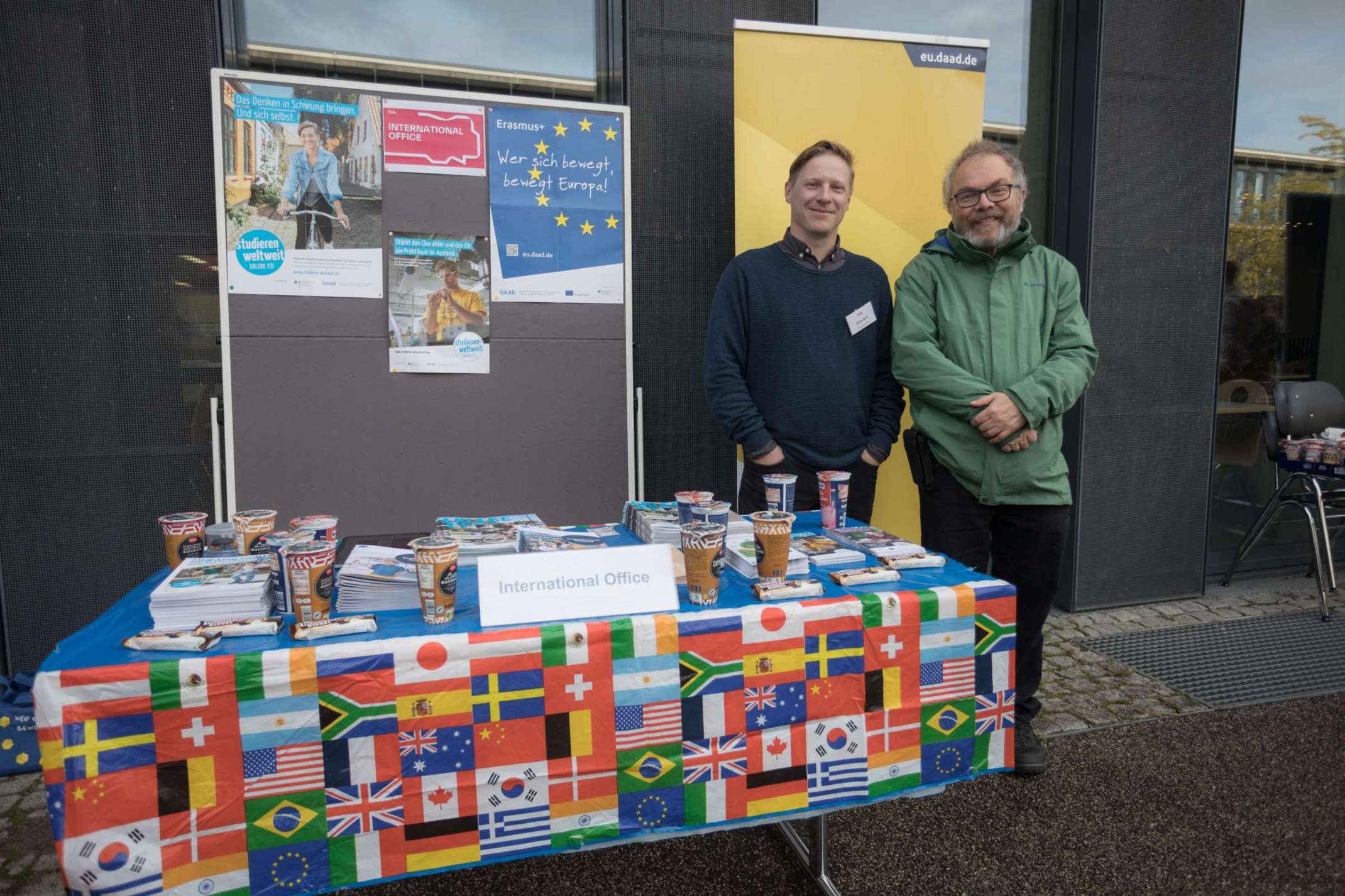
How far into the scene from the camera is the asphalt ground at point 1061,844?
1941 millimetres

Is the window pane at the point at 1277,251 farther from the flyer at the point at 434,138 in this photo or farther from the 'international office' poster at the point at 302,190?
the 'international office' poster at the point at 302,190

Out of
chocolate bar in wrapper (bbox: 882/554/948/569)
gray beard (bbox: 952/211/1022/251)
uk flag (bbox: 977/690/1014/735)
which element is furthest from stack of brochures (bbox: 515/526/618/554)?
gray beard (bbox: 952/211/1022/251)

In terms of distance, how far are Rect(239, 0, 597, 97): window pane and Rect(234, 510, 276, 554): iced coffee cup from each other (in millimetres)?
2199

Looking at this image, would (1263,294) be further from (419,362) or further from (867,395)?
(419,362)

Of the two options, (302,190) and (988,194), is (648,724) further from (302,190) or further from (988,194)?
(302,190)

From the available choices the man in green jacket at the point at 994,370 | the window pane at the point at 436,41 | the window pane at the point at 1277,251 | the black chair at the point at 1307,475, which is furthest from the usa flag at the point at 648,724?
the window pane at the point at 1277,251

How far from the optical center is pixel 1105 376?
3.86 m

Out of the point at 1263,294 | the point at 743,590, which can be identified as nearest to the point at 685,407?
the point at 743,590

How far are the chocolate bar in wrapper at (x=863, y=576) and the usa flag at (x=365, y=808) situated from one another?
875 mm

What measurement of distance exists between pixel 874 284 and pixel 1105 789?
172 centimetres

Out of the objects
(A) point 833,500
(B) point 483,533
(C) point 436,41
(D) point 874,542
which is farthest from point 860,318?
(C) point 436,41

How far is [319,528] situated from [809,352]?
149 centimetres

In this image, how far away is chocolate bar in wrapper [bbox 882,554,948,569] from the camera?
5.33 ft

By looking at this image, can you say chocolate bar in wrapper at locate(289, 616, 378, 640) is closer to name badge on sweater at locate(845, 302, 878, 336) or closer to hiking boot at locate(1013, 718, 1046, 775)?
name badge on sweater at locate(845, 302, 878, 336)
